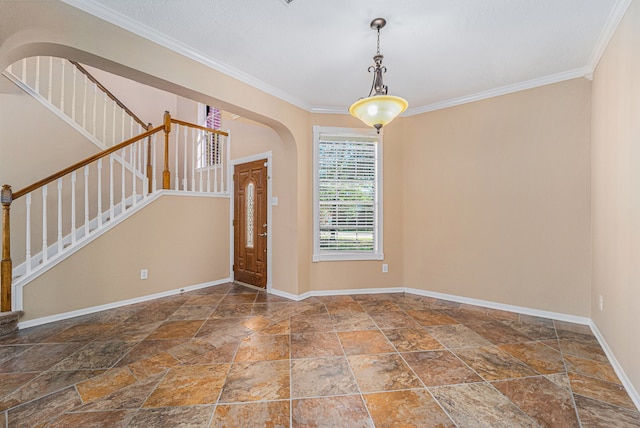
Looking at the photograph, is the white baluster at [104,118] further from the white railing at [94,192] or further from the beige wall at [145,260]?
the beige wall at [145,260]

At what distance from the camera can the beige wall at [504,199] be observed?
2879mm

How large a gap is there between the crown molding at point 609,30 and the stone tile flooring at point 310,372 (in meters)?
2.64

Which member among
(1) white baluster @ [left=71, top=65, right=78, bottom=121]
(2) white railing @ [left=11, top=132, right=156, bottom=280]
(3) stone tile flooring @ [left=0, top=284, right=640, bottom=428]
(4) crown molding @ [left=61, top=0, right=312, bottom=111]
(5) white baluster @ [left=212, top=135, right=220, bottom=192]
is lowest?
(3) stone tile flooring @ [left=0, top=284, right=640, bottom=428]

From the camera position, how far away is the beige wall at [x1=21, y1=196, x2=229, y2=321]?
297cm

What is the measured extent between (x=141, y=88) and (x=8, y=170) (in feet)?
9.11

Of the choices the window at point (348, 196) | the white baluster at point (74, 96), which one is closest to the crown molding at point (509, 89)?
the window at point (348, 196)

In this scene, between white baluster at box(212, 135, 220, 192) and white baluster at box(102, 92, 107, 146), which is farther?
white baluster at box(212, 135, 220, 192)

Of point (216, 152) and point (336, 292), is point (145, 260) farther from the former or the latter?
point (336, 292)

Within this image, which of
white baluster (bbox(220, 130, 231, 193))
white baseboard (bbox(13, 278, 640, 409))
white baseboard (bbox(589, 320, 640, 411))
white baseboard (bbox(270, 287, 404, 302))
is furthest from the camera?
white baluster (bbox(220, 130, 231, 193))

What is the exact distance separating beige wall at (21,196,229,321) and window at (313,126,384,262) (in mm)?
1852

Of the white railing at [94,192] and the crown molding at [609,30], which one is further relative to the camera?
the white railing at [94,192]

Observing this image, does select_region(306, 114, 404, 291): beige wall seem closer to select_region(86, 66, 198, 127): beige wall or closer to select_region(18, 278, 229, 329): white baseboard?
select_region(18, 278, 229, 329): white baseboard

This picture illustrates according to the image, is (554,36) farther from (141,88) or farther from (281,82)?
(141,88)

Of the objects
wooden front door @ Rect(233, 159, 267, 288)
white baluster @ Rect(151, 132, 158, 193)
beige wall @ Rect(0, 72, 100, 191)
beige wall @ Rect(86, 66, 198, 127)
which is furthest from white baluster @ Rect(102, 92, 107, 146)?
wooden front door @ Rect(233, 159, 267, 288)
